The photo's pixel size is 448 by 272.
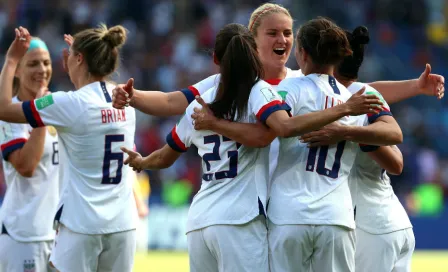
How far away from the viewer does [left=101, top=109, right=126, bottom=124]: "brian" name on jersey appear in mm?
5953

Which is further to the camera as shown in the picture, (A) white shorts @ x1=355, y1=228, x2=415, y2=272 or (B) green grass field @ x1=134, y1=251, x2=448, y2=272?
(B) green grass field @ x1=134, y1=251, x2=448, y2=272

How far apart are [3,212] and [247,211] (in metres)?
2.51

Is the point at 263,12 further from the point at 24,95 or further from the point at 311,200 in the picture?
the point at 24,95

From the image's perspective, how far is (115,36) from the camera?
611 cm

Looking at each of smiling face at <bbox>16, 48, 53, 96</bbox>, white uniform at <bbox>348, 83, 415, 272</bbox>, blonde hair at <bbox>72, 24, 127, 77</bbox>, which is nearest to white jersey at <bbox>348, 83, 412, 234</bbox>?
white uniform at <bbox>348, 83, 415, 272</bbox>

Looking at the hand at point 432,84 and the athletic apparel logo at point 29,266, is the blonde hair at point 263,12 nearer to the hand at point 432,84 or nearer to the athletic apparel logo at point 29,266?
the hand at point 432,84

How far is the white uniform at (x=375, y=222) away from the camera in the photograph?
19.2ft

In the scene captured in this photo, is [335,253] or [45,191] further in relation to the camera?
[45,191]

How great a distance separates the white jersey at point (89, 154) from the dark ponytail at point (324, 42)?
152 centimetres

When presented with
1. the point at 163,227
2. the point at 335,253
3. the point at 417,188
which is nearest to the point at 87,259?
the point at 335,253

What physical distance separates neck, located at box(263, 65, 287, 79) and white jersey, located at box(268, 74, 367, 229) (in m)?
0.85

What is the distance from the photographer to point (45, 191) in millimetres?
6742

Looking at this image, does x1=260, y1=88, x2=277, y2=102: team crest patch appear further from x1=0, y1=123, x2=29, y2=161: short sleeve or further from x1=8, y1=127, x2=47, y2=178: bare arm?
x1=0, y1=123, x2=29, y2=161: short sleeve

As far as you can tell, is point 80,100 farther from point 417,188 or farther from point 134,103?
point 417,188
